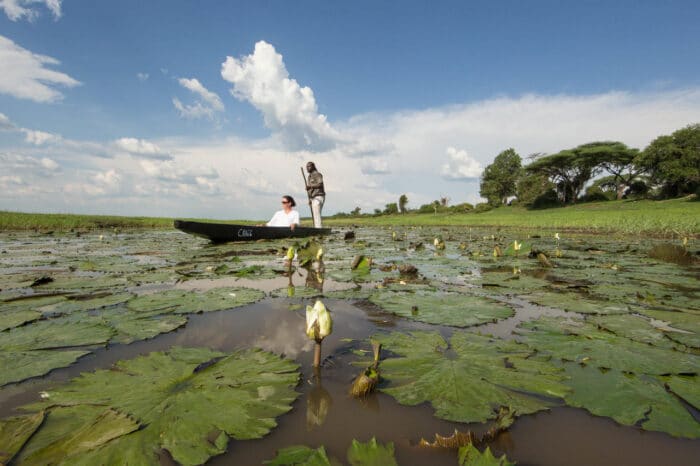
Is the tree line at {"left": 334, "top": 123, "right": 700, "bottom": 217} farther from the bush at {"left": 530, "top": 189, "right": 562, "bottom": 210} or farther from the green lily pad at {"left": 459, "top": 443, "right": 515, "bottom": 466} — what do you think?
the green lily pad at {"left": 459, "top": 443, "right": 515, "bottom": 466}

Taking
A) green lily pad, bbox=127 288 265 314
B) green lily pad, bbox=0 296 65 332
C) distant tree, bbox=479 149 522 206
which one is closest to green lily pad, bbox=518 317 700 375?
green lily pad, bbox=127 288 265 314

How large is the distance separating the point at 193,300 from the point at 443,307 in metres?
1.96

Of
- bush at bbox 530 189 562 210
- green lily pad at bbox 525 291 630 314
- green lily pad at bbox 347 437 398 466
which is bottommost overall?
green lily pad at bbox 525 291 630 314

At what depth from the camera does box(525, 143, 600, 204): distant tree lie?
39406 millimetres

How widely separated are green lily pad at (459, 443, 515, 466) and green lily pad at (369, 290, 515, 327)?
123cm

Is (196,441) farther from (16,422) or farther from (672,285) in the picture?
(672,285)

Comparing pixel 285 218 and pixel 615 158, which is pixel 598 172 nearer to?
pixel 615 158

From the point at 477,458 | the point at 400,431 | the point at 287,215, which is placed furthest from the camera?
the point at 287,215

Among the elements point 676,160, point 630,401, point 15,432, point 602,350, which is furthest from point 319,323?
point 676,160

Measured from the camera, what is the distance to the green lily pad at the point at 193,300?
7.55ft

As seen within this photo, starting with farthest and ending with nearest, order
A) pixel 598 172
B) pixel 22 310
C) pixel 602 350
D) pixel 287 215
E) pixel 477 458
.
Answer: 1. pixel 598 172
2. pixel 287 215
3. pixel 22 310
4. pixel 602 350
5. pixel 477 458

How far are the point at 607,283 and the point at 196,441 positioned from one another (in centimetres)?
394

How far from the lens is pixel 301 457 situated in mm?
881

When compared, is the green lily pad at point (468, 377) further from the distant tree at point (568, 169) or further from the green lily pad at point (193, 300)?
the distant tree at point (568, 169)
